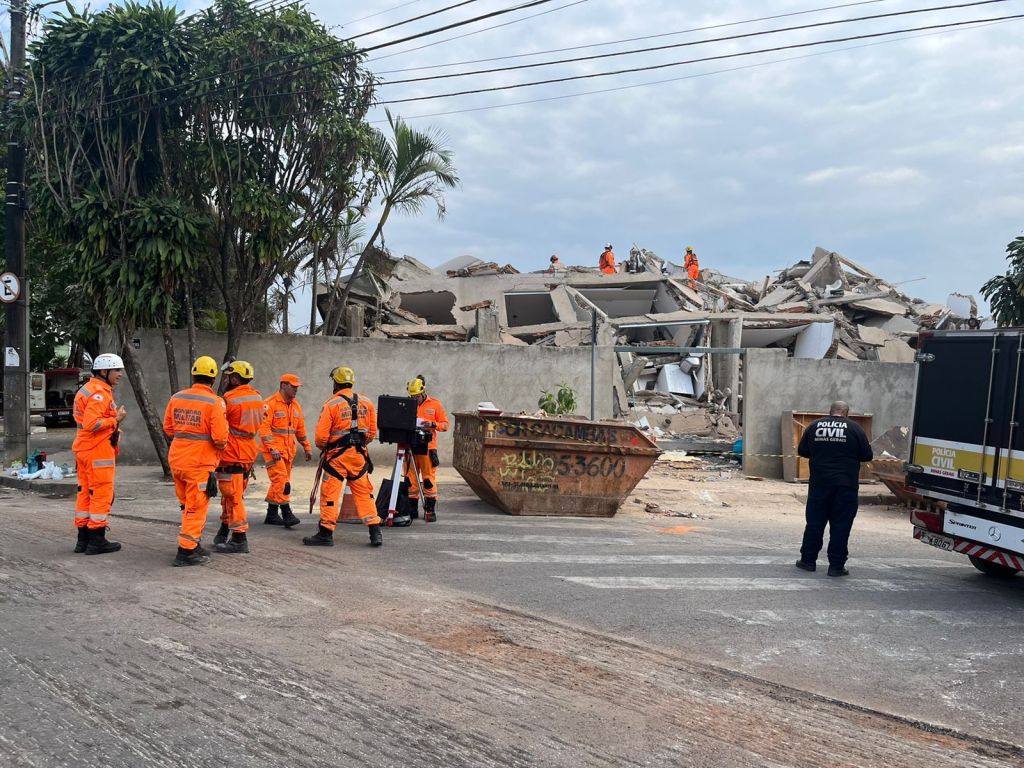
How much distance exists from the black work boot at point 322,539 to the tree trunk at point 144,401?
5.47m

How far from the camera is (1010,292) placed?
1902 cm

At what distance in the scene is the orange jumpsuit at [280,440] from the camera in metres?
9.82

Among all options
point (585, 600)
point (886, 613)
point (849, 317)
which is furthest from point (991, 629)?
point (849, 317)

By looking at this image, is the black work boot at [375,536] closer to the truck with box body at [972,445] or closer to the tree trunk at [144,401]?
the truck with box body at [972,445]

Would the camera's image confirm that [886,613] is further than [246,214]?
No

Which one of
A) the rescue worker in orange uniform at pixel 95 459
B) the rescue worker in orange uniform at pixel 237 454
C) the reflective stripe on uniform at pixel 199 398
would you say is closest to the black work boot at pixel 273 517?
the rescue worker in orange uniform at pixel 237 454

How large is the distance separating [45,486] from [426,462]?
6.15 metres

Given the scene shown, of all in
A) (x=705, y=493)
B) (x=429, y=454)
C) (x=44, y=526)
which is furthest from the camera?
(x=705, y=493)

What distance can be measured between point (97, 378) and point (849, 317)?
24.9 meters

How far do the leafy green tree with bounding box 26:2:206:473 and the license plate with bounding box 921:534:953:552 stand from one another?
33.4 feet

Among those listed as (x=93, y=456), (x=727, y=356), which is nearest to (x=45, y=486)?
(x=93, y=456)

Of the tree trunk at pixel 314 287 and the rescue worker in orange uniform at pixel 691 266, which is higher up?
the rescue worker in orange uniform at pixel 691 266

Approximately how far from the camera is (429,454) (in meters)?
10.5

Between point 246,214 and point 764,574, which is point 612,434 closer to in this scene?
point 764,574
